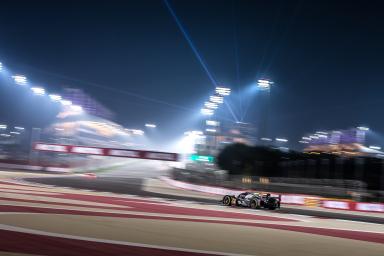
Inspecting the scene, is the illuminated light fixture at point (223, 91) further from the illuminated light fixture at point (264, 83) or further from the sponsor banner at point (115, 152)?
the sponsor banner at point (115, 152)

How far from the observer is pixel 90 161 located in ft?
308

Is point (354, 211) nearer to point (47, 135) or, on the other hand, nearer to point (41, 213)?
point (41, 213)

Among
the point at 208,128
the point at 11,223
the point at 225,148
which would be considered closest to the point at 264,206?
the point at 11,223

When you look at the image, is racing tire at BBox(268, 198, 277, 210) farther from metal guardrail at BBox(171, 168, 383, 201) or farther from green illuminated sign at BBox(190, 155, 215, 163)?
green illuminated sign at BBox(190, 155, 215, 163)

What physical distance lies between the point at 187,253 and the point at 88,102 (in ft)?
590

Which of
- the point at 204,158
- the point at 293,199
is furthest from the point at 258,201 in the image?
the point at 204,158

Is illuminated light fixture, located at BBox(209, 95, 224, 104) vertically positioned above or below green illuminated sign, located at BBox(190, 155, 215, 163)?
above

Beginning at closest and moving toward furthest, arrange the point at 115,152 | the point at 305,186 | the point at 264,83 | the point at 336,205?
the point at 336,205, the point at 305,186, the point at 115,152, the point at 264,83

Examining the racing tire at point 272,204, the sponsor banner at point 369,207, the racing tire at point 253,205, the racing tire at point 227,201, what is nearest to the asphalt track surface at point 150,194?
the racing tire at point 272,204

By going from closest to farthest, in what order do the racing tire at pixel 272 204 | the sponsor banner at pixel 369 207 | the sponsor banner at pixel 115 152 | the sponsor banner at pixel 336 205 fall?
the racing tire at pixel 272 204 → the sponsor banner at pixel 369 207 → the sponsor banner at pixel 336 205 → the sponsor banner at pixel 115 152

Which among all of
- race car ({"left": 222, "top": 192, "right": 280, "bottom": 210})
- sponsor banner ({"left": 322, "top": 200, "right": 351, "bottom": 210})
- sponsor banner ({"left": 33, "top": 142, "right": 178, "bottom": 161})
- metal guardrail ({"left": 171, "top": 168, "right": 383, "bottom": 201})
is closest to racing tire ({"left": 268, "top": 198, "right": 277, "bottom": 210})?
race car ({"left": 222, "top": 192, "right": 280, "bottom": 210})

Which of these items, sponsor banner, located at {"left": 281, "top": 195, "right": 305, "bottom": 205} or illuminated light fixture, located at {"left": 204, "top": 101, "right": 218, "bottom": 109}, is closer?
sponsor banner, located at {"left": 281, "top": 195, "right": 305, "bottom": 205}

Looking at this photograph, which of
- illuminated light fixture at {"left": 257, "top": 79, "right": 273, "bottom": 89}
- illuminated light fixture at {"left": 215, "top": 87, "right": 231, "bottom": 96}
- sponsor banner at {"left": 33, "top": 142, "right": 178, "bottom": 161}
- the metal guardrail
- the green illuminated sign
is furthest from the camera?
the green illuminated sign

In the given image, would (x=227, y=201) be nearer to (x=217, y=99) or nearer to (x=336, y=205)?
(x=336, y=205)
